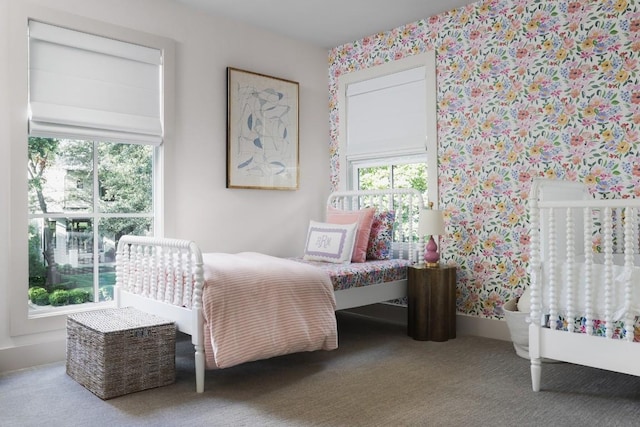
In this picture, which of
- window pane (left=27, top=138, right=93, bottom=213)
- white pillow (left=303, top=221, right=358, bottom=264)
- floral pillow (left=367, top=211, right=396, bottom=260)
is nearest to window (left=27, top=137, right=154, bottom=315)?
window pane (left=27, top=138, right=93, bottom=213)

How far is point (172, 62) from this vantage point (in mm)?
3727

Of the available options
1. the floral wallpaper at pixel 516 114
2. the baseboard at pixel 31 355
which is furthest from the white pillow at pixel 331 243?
the baseboard at pixel 31 355

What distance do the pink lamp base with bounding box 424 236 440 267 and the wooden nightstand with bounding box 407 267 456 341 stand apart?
0.26 feet

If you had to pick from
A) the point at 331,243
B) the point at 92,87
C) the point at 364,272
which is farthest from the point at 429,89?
the point at 92,87

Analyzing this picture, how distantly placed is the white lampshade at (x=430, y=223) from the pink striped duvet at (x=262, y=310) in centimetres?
93

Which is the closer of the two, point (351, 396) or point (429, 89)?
point (351, 396)

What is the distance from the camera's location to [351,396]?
256cm

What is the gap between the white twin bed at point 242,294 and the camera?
258cm

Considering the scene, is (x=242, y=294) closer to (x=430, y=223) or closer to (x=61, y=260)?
(x=61, y=260)

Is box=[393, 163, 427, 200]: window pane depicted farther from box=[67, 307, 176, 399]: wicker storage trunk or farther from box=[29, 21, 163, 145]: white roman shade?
box=[67, 307, 176, 399]: wicker storage trunk

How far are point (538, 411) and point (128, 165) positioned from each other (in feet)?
9.47

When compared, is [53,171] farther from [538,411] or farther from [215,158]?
[538,411]

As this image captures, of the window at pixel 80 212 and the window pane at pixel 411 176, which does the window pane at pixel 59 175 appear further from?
the window pane at pixel 411 176

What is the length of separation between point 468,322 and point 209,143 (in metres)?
2.35
